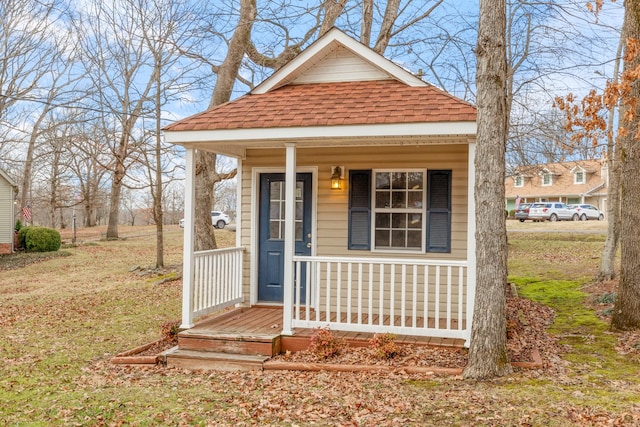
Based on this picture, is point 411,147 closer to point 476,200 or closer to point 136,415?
point 476,200

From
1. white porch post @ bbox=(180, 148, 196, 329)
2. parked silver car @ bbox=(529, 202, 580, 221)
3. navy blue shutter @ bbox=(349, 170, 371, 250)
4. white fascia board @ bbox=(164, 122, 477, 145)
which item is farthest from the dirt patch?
parked silver car @ bbox=(529, 202, 580, 221)

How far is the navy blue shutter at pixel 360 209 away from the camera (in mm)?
7984

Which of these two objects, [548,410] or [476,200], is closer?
[548,410]

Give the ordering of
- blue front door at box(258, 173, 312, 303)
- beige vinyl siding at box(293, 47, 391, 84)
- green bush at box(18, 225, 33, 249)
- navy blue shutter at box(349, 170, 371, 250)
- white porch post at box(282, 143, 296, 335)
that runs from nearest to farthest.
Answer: white porch post at box(282, 143, 296, 335) < beige vinyl siding at box(293, 47, 391, 84) < navy blue shutter at box(349, 170, 371, 250) < blue front door at box(258, 173, 312, 303) < green bush at box(18, 225, 33, 249)

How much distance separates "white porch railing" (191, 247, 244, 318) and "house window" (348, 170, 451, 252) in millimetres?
1872

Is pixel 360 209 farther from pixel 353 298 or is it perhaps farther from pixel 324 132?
pixel 324 132

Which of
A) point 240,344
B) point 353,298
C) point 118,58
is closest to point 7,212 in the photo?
point 118,58

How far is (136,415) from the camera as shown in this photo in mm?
4809

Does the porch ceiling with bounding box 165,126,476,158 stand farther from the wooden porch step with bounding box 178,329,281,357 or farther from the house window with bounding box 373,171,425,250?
the wooden porch step with bounding box 178,329,281,357

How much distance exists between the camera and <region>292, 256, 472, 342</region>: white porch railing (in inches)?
255

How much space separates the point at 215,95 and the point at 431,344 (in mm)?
9714

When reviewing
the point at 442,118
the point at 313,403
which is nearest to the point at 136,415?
the point at 313,403

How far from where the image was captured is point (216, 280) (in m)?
7.73

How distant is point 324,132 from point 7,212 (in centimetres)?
2140
